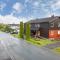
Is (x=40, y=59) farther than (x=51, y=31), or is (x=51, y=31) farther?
(x=51, y=31)

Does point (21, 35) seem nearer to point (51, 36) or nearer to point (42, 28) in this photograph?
point (42, 28)

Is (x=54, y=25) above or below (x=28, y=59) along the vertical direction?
above

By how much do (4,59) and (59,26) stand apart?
3758 centimetres

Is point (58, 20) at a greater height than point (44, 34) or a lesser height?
greater

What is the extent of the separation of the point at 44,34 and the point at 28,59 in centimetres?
3602

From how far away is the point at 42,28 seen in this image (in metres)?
61.5

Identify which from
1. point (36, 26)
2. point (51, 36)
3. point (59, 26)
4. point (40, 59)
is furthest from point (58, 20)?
point (40, 59)

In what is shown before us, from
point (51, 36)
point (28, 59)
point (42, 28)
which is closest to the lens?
point (28, 59)

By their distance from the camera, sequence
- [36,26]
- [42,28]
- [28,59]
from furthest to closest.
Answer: [36,26] < [42,28] < [28,59]

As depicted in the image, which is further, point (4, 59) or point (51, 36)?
point (51, 36)

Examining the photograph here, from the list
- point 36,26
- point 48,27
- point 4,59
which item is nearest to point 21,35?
point 36,26

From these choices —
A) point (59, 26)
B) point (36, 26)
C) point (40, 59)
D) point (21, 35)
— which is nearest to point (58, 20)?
point (59, 26)

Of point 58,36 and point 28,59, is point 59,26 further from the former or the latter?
point 28,59

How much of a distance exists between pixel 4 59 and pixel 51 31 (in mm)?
35027
